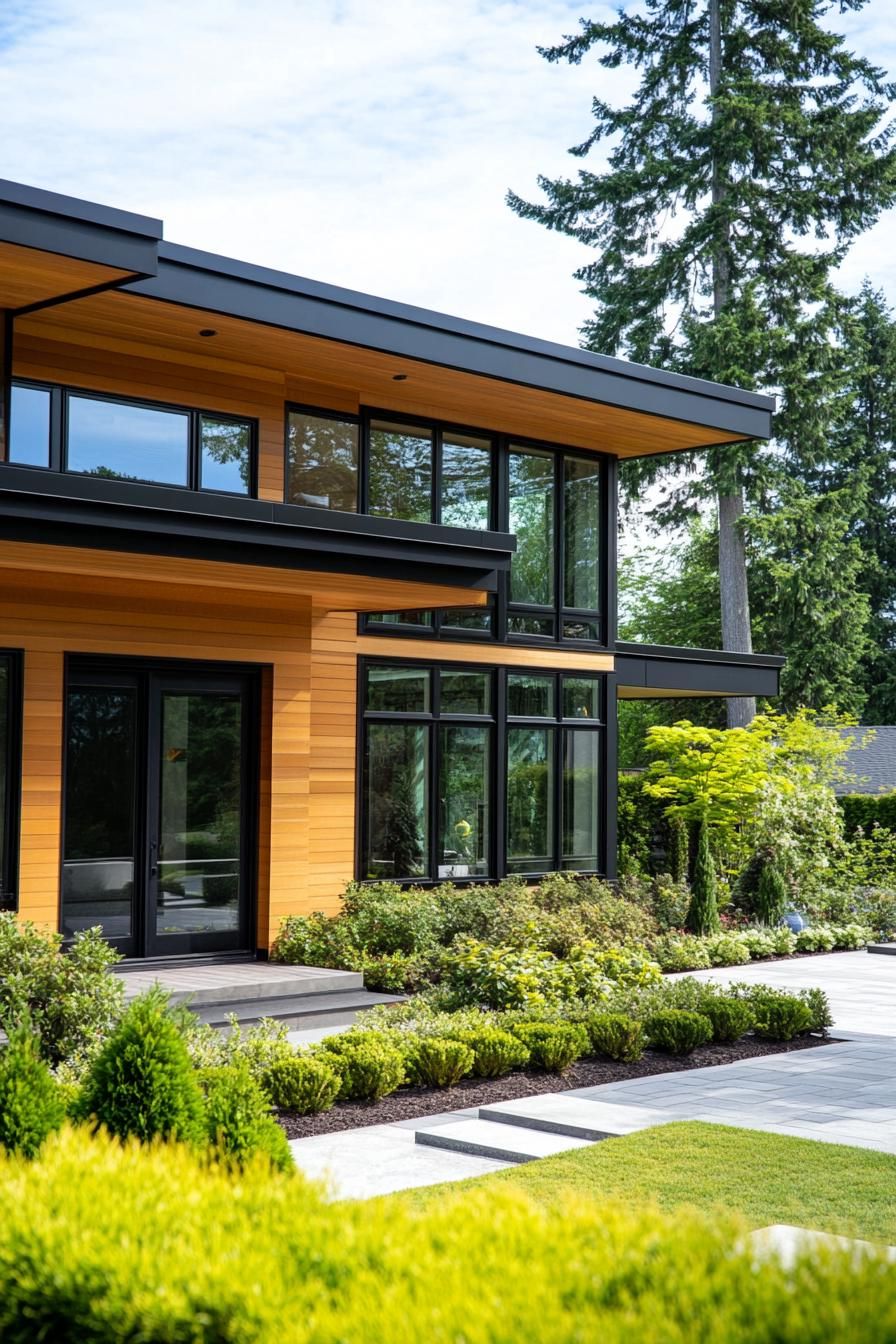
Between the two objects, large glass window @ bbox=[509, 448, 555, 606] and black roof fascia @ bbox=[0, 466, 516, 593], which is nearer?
black roof fascia @ bbox=[0, 466, 516, 593]

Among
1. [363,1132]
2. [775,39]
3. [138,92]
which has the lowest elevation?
[363,1132]

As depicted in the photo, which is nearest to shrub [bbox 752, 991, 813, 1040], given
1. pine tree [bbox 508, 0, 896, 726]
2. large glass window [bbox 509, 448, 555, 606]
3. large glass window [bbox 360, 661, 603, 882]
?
large glass window [bbox 360, 661, 603, 882]

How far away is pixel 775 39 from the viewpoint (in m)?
27.1

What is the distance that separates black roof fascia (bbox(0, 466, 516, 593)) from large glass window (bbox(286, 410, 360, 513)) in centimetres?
180

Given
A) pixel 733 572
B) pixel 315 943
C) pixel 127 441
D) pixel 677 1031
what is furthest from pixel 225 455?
pixel 733 572

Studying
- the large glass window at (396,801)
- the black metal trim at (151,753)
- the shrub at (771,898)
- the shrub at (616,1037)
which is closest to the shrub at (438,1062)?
the shrub at (616,1037)

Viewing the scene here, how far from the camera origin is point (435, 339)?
13.5 meters

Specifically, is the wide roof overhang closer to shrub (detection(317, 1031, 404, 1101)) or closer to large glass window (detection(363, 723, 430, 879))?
large glass window (detection(363, 723, 430, 879))

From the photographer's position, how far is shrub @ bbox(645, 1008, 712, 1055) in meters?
9.85

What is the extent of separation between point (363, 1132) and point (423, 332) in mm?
7868

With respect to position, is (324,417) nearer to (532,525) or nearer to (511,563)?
(511,563)

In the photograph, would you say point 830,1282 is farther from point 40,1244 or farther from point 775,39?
point 775,39

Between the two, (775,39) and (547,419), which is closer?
(547,419)

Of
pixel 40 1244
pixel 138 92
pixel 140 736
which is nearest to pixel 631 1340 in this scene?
pixel 40 1244
